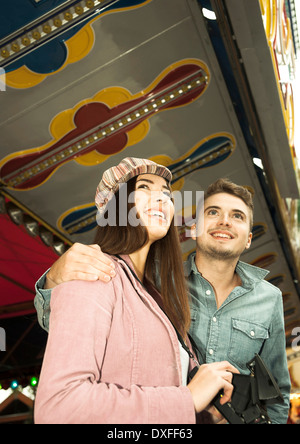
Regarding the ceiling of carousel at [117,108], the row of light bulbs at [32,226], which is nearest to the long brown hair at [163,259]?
the ceiling of carousel at [117,108]

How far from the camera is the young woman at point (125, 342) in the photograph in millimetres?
976

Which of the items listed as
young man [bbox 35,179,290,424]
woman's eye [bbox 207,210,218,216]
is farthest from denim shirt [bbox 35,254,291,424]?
woman's eye [bbox 207,210,218,216]

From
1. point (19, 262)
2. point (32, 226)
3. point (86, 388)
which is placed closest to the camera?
point (86, 388)

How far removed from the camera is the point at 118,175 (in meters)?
1.46

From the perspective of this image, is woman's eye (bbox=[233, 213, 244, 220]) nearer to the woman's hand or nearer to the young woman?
the young woman

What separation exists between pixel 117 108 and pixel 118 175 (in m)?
2.39

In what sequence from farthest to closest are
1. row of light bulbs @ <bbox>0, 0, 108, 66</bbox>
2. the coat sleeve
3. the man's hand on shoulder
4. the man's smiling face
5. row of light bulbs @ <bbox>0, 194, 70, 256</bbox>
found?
1. row of light bulbs @ <bbox>0, 194, 70, 256</bbox>
2. row of light bulbs @ <bbox>0, 0, 108, 66</bbox>
3. the man's smiling face
4. the man's hand on shoulder
5. the coat sleeve

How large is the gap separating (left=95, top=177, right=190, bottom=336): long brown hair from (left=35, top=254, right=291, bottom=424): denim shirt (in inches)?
6.5

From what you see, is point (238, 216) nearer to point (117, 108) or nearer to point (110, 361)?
point (110, 361)

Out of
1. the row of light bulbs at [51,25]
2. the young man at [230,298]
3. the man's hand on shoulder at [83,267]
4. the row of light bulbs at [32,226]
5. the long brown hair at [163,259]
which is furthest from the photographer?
the row of light bulbs at [32,226]

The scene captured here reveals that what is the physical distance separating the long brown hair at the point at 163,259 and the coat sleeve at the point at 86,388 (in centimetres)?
31

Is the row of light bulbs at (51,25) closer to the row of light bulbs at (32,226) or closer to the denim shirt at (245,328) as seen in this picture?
the row of light bulbs at (32,226)

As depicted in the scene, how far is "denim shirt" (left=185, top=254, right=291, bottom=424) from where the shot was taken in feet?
4.84

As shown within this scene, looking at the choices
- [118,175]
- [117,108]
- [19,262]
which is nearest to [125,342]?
[118,175]
